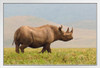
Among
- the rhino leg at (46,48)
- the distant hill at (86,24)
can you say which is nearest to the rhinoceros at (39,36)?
the rhino leg at (46,48)

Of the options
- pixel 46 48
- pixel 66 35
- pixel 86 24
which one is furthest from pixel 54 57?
pixel 86 24

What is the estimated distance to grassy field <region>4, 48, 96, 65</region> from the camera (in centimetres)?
279

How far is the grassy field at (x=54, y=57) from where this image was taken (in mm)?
2789

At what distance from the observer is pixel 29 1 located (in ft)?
9.32

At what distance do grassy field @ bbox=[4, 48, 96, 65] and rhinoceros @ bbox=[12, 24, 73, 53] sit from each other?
76mm

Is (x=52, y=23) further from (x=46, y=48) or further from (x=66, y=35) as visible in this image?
(x=46, y=48)

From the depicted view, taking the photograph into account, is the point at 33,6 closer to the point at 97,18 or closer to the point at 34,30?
the point at 34,30

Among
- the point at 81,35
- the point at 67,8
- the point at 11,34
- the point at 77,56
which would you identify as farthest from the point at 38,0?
the point at 77,56

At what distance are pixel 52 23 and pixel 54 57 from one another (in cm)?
49

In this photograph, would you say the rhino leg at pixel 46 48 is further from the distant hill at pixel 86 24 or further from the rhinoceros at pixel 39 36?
the distant hill at pixel 86 24

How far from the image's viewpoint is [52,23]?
2830mm

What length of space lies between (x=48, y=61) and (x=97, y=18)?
3.05 ft

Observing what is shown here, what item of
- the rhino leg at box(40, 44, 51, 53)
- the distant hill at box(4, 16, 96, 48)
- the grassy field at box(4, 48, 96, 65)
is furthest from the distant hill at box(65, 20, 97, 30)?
the rhino leg at box(40, 44, 51, 53)

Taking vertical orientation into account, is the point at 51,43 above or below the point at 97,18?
below
